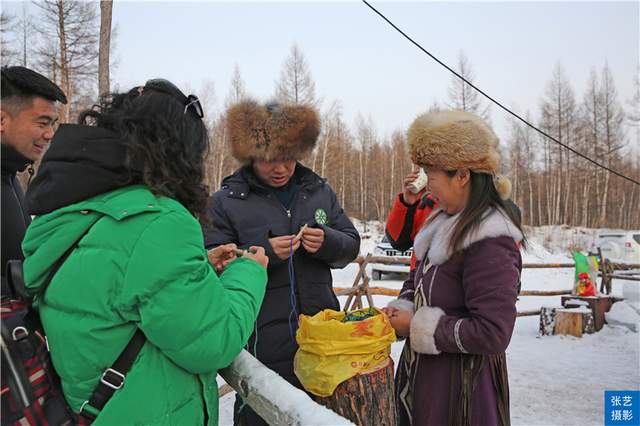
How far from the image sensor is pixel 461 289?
182 cm

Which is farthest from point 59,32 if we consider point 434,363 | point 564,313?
point 434,363

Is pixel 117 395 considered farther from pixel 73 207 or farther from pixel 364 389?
pixel 364 389

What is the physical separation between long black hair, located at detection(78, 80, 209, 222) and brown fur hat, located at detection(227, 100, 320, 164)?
39.3 inches

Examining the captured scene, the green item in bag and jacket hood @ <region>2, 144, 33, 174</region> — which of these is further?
jacket hood @ <region>2, 144, 33, 174</region>

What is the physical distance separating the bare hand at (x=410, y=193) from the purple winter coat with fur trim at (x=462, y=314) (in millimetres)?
624

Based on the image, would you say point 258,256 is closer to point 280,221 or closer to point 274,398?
point 274,398

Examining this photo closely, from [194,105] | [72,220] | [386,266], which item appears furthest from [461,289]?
[386,266]

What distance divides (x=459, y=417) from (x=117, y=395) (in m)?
1.24

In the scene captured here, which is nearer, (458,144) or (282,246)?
(458,144)

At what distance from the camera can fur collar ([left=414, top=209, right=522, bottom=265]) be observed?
5.68ft

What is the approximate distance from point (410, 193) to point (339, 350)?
1282mm

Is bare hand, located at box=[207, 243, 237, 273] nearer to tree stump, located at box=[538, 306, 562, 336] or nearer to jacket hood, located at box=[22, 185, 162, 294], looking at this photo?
jacket hood, located at box=[22, 185, 162, 294]

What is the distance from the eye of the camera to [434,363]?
72.9 inches

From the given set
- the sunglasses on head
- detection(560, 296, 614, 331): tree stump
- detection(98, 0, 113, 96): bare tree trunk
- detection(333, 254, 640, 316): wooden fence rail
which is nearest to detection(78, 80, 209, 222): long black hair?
the sunglasses on head
